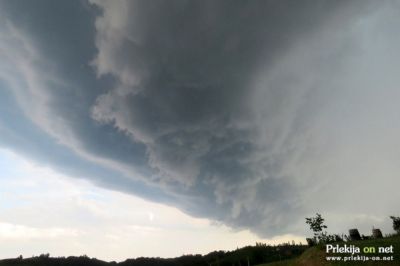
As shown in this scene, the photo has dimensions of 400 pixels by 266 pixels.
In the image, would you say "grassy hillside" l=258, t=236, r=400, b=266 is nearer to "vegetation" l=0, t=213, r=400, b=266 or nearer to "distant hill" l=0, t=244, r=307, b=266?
"vegetation" l=0, t=213, r=400, b=266

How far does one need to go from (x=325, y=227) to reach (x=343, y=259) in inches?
537

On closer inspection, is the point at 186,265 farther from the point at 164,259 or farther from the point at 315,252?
the point at 315,252

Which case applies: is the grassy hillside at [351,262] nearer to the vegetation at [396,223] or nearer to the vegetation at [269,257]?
the vegetation at [269,257]

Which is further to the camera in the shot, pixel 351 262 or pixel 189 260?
pixel 189 260

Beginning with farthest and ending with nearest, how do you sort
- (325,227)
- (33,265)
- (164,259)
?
(164,259) < (33,265) < (325,227)

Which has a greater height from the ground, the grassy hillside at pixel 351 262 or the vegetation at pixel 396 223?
the vegetation at pixel 396 223

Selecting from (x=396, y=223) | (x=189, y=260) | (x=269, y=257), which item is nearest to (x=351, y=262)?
(x=396, y=223)

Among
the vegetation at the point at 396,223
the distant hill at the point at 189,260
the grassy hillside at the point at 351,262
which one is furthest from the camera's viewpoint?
the distant hill at the point at 189,260

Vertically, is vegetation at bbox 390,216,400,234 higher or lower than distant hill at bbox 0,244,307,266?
higher

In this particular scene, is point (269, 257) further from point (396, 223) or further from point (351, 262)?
point (351, 262)

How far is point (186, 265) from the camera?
3760 inches

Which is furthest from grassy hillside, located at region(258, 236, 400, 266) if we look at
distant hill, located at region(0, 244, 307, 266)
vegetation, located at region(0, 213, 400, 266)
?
distant hill, located at region(0, 244, 307, 266)

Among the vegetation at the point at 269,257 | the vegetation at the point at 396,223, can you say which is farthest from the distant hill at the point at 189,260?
the vegetation at the point at 396,223

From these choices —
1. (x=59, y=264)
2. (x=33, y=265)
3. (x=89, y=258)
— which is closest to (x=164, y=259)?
(x=89, y=258)
